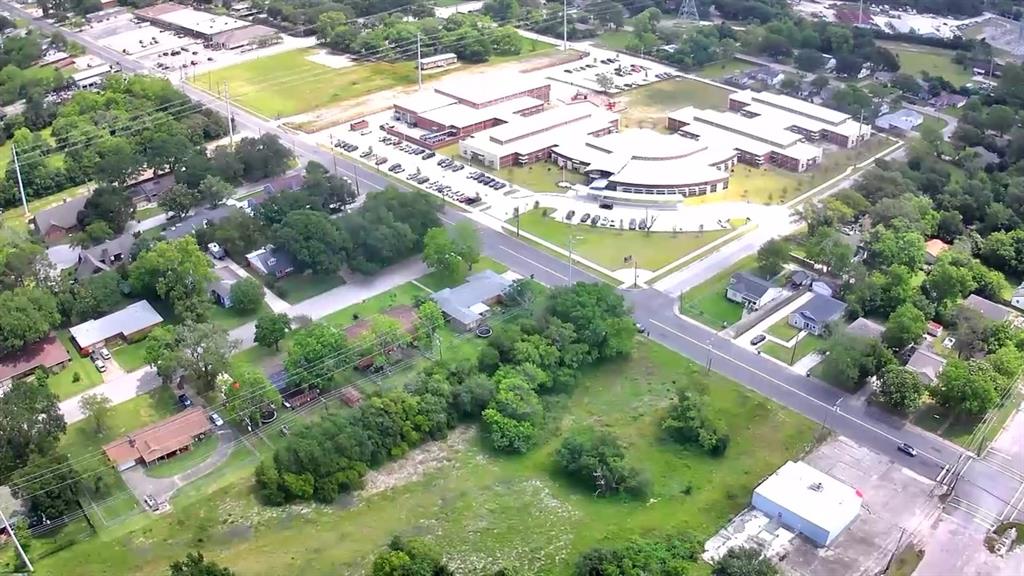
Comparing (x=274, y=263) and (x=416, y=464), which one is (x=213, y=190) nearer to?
(x=274, y=263)

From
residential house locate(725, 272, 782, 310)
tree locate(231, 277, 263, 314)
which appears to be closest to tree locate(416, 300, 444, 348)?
tree locate(231, 277, 263, 314)

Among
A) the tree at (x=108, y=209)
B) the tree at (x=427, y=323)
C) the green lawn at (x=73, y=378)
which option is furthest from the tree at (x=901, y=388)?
the tree at (x=108, y=209)

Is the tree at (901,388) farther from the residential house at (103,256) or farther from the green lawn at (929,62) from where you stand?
the green lawn at (929,62)

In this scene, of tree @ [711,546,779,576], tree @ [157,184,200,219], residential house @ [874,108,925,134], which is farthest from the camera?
residential house @ [874,108,925,134]

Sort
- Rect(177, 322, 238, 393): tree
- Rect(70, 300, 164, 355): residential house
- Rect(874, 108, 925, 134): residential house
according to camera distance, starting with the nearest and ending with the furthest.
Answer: Rect(177, 322, 238, 393): tree → Rect(70, 300, 164, 355): residential house → Rect(874, 108, 925, 134): residential house

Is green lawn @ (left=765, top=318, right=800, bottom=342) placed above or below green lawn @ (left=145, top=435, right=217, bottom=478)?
above

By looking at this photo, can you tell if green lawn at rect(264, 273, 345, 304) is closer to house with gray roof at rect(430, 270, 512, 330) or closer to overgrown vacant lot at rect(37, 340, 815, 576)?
house with gray roof at rect(430, 270, 512, 330)
